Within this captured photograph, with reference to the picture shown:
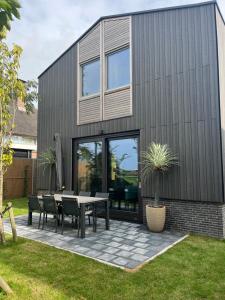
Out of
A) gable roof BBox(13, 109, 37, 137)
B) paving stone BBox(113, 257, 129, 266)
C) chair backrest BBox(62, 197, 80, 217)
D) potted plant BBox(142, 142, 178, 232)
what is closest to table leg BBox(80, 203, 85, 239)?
chair backrest BBox(62, 197, 80, 217)

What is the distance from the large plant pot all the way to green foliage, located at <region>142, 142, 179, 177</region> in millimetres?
987

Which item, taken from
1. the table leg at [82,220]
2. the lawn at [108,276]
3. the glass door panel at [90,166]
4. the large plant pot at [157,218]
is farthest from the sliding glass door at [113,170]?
the lawn at [108,276]

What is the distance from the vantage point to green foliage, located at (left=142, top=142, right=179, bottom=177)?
5.72 meters

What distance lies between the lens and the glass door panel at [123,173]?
6864 mm

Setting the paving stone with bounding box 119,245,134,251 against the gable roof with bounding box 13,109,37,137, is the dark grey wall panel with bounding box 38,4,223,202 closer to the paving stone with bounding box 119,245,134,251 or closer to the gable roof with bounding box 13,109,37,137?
the paving stone with bounding box 119,245,134,251

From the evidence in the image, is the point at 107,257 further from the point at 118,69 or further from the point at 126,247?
the point at 118,69

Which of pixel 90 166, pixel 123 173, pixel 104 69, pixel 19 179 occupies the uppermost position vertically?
pixel 104 69

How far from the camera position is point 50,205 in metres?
5.75

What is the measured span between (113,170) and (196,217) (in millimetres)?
2857

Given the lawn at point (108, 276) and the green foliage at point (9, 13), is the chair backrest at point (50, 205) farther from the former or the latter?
the green foliage at point (9, 13)

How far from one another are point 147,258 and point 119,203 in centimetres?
316

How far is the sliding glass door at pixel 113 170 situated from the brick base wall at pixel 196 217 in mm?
1147

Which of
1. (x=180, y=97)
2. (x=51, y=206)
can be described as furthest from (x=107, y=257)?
(x=180, y=97)

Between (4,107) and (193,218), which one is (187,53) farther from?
(4,107)
